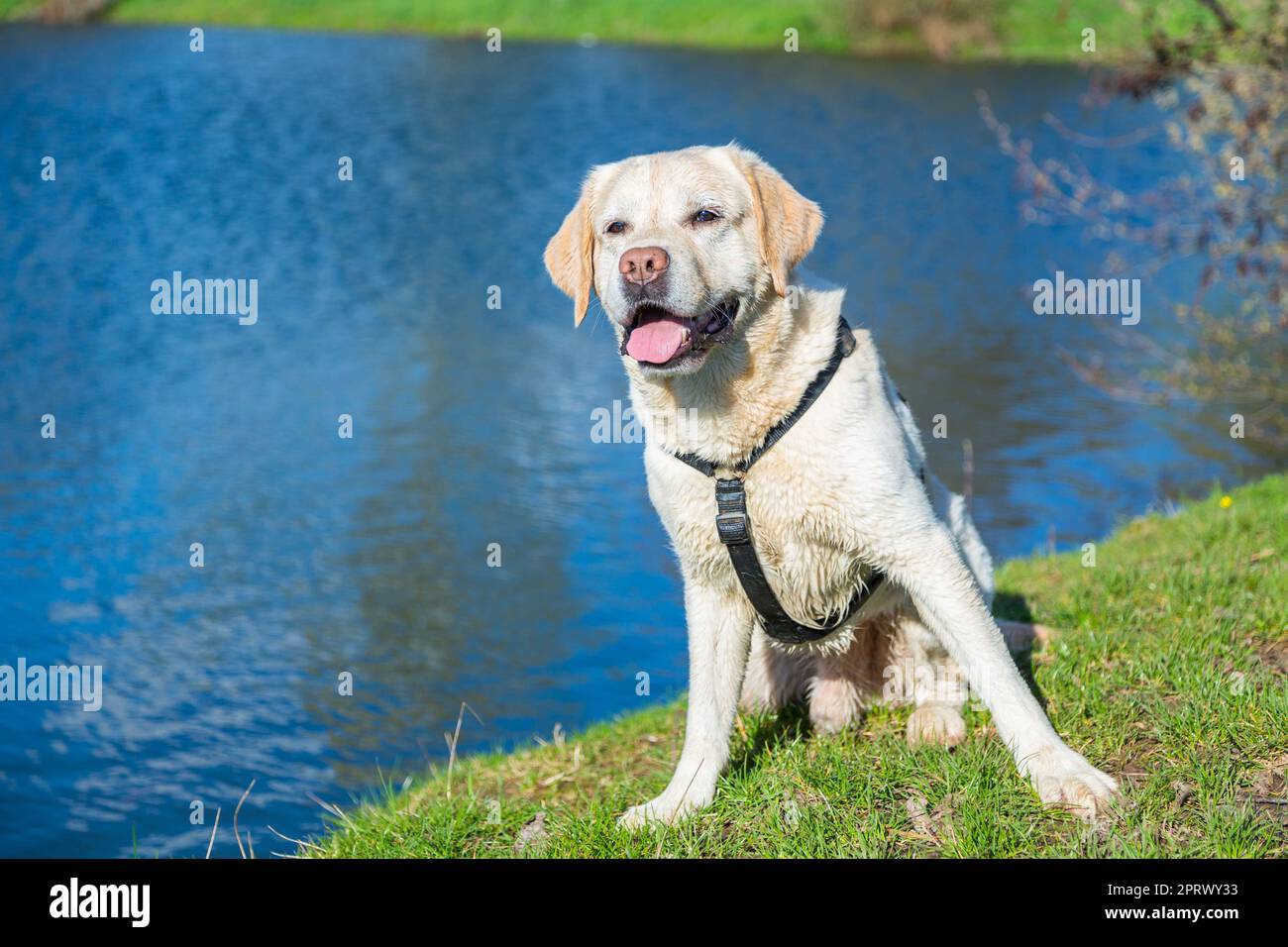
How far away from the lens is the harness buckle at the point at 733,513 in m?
4.38

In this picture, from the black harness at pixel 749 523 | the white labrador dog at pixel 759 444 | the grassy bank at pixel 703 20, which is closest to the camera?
the white labrador dog at pixel 759 444

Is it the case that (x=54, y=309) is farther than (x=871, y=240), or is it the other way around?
(x=871, y=240)

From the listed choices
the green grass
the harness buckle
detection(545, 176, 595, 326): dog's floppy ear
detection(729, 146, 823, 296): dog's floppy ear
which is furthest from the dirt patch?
detection(545, 176, 595, 326): dog's floppy ear

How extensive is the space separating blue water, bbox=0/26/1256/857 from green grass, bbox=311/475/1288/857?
2174 mm

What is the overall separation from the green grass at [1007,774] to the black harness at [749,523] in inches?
20.4

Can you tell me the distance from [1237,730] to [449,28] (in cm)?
4713

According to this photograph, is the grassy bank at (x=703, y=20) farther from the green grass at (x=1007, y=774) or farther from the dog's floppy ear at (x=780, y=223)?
the dog's floppy ear at (x=780, y=223)

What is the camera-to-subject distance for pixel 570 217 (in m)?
4.77

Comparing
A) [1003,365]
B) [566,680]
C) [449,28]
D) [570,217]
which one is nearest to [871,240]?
[1003,365]

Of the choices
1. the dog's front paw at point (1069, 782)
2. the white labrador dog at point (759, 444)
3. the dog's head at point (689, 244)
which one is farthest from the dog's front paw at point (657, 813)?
the dog's head at point (689, 244)

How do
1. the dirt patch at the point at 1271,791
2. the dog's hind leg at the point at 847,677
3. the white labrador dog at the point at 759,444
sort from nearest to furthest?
the dirt patch at the point at 1271,791 → the white labrador dog at the point at 759,444 → the dog's hind leg at the point at 847,677

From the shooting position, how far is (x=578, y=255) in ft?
15.6

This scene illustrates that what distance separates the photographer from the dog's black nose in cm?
416
